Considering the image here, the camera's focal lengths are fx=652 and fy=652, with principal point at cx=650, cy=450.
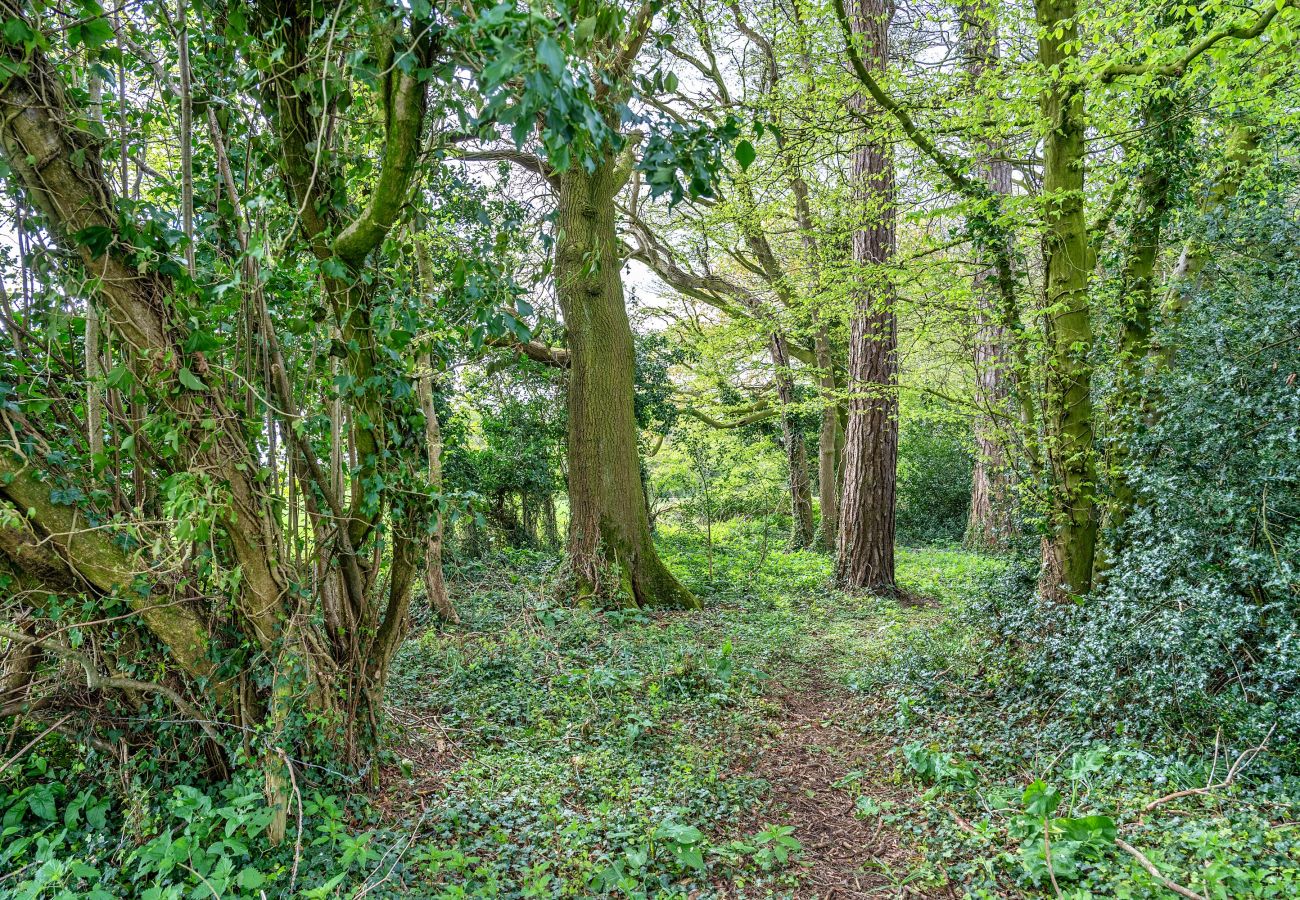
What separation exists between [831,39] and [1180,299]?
2917 millimetres

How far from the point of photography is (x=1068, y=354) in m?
4.31

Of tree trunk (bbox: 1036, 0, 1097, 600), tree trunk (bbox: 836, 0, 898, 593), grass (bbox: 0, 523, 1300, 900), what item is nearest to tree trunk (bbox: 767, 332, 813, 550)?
tree trunk (bbox: 836, 0, 898, 593)

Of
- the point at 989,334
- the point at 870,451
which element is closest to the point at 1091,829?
the point at 989,334

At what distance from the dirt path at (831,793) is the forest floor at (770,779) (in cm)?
1

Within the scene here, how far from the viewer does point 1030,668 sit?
4.07 metres

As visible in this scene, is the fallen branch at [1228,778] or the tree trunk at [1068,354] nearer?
the fallen branch at [1228,778]

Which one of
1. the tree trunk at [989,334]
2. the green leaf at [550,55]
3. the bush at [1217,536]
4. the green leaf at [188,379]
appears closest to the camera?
the green leaf at [550,55]

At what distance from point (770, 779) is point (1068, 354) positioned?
3303mm

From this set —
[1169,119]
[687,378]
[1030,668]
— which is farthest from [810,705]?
[687,378]

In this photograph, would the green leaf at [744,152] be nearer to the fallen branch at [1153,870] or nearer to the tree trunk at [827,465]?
the fallen branch at [1153,870]

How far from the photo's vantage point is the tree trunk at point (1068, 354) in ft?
14.0

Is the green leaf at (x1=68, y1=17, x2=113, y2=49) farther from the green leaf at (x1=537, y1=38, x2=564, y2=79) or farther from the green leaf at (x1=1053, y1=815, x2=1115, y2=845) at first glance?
the green leaf at (x1=1053, y1=815, x2=1115, y2=845)

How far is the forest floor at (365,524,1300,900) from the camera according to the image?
2.48m

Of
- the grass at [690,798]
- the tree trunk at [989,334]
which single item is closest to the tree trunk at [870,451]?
the tree trunk at [989,334]
